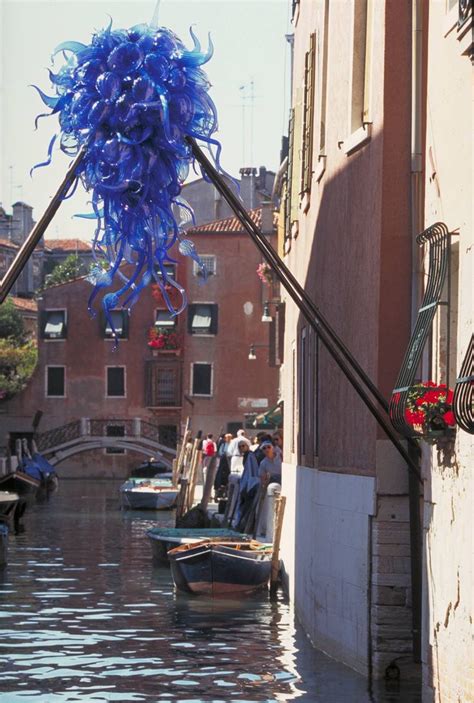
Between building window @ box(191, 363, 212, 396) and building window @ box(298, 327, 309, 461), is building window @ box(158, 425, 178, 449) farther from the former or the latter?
building window @ box(298, 327, 309, 461)

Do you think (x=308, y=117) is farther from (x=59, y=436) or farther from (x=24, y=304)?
(x=24, y=304)

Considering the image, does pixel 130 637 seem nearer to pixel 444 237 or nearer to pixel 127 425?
pixel 444 237

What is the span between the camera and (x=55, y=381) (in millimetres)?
71688

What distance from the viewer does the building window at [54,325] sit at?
7150 cm

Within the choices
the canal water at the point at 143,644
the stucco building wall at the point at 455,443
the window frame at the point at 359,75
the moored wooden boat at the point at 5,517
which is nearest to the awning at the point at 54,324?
Answer: the moored wooden boat at the point at 5,517

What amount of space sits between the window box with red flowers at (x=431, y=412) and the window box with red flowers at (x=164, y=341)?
59.1 metres

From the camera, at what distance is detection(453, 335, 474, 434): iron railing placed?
345 inches

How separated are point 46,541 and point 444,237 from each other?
23.5 meters

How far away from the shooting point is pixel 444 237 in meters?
10.1

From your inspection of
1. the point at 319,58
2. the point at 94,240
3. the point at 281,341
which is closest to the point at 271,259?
the point at 94,240

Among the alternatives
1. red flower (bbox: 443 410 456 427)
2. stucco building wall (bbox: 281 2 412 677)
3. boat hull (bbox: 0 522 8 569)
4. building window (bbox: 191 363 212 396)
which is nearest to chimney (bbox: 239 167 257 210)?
building window (bbox: 191 363 212 396)

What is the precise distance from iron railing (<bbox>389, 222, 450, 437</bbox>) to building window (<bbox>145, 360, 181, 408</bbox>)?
192ft

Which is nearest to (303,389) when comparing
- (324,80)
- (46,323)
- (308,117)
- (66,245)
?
(308,117)

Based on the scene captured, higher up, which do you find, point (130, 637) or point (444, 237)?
point (444, 237)
